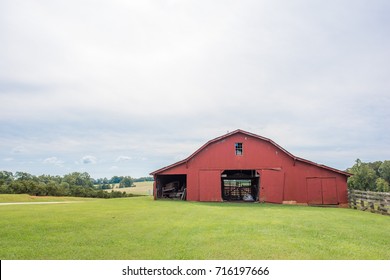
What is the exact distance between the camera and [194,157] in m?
29.7

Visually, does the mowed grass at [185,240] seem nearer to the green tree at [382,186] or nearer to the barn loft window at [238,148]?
the barn loft window at [238,148]

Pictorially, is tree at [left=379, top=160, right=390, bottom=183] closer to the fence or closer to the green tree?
the green tree

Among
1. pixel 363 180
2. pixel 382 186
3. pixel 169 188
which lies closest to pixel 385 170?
pixel 363 180

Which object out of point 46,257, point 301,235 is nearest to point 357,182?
point 301,235

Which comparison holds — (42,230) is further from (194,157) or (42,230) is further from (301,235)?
(194,157)

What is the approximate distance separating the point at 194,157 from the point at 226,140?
353 cm

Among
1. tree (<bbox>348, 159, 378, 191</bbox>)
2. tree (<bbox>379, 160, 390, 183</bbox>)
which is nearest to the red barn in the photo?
tree (<bbox>348, 159, 378, 191</bbox>)

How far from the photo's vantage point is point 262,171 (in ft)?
93.5

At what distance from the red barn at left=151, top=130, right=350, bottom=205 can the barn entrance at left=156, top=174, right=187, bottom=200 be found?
175 cm

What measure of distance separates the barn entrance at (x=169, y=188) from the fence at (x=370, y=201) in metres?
15.6

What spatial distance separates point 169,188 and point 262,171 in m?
10.8

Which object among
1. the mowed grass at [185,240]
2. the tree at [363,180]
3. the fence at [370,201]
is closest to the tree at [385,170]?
the tree at [363,180]

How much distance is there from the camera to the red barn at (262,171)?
27.4m

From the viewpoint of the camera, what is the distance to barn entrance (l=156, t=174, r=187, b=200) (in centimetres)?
3234
